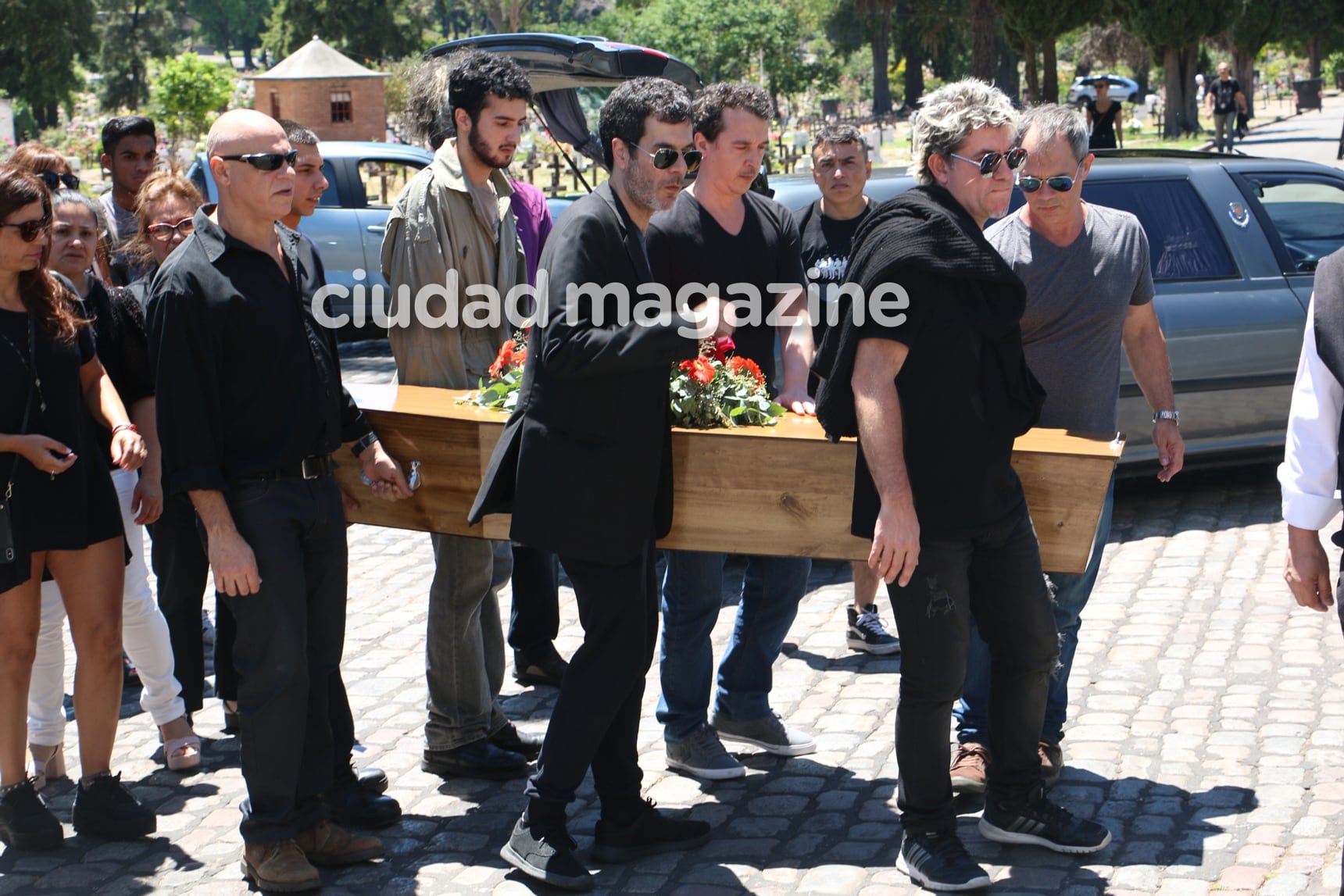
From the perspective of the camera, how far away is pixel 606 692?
3846 mm

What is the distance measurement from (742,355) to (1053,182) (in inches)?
45.5

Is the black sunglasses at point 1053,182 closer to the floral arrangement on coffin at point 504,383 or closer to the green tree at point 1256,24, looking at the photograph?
the floral arrangement on coffin at point 504,383

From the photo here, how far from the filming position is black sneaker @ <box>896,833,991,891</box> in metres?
3.74

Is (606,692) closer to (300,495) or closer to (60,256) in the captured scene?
(300,495)

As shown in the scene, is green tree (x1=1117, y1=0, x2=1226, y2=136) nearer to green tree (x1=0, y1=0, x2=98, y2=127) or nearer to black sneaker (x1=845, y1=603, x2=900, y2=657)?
black sneaker (x1=845, y1=603, x2=900, y2=657)

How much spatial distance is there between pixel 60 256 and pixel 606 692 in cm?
236

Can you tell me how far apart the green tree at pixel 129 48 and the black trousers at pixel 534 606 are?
212ft

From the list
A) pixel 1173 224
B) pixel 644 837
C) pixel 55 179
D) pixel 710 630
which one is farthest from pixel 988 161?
pixel 1173 224

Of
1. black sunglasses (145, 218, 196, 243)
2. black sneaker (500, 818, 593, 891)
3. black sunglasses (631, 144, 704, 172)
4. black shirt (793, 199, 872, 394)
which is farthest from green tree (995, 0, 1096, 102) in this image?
black sneaker (500, 818, 593, 891)

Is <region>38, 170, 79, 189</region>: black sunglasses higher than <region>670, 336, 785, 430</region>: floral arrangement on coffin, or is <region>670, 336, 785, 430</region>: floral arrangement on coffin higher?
<region>38, 170, 79, 189</region>: black sunglasses

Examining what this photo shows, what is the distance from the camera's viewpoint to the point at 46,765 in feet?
15.2

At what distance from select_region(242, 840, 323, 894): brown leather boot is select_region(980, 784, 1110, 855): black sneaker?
1.89 metres

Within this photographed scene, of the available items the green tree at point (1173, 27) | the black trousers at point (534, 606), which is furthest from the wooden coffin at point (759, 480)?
the green tree at point (1173, 27)

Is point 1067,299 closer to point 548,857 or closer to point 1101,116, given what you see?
point 548,857
